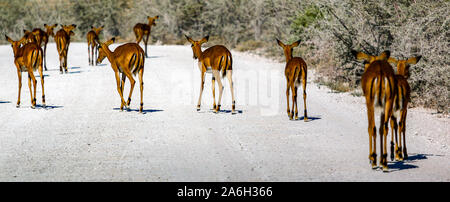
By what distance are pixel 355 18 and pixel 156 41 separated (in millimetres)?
35483

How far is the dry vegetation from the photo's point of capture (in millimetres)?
14938

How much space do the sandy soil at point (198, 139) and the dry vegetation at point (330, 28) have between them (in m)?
1.16

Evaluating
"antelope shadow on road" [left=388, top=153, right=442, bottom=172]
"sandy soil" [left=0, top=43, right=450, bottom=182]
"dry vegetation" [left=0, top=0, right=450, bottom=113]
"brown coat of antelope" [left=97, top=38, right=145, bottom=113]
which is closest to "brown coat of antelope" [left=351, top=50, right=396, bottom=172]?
"antelope shadow on road" [left=388, top=153, right=442, bottom=172]

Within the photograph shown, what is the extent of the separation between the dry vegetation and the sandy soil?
1.16 meters

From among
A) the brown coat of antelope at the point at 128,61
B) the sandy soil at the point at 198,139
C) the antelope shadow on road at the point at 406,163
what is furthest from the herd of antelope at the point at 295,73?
the sandy soil at the point at 198,139

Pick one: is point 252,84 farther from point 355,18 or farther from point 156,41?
point 156,41

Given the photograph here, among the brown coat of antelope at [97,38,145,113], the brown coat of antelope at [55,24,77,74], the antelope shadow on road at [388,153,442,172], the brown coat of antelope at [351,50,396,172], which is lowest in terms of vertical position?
the antelope shadow on road at [388,153,442,172]

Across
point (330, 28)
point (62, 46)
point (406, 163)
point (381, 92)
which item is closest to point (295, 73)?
point (406, 163)

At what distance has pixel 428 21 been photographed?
565 inches

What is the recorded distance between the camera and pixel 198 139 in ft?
37.0

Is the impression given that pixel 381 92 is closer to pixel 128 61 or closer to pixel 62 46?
pixel 128 61

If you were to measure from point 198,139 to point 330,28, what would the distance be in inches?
326

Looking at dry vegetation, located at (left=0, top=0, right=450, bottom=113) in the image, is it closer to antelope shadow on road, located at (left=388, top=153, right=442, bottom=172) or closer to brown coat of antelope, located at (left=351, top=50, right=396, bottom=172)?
antelope shadow on road, located at (left=388, top=153, right=442, bottom=172)
